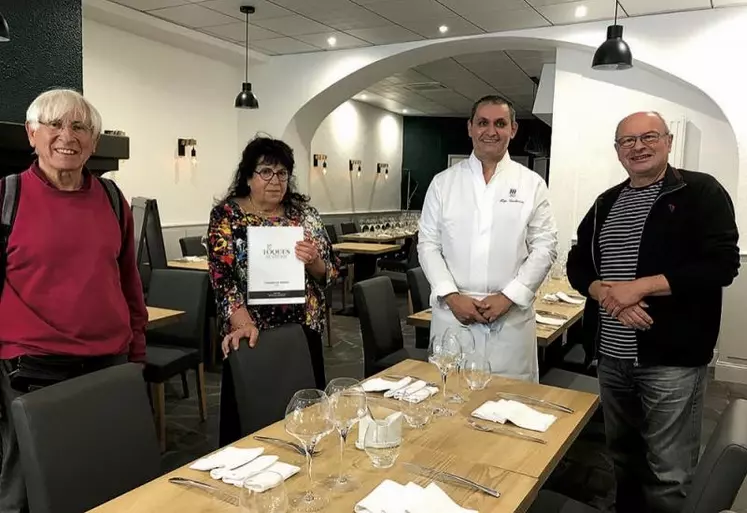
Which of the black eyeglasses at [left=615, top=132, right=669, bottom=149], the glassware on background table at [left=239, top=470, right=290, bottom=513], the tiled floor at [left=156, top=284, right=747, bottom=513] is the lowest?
the tiled floor at [left=156, top=284, right=747, bottom=513]

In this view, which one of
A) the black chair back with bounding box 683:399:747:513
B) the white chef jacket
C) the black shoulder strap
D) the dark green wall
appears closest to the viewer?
the black chair back with bounding box 683:399:747:513

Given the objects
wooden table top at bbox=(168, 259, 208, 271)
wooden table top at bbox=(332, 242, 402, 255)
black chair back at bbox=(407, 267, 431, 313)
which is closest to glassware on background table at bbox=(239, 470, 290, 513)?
black chair back at bbox=(407, 267, 431, 313)

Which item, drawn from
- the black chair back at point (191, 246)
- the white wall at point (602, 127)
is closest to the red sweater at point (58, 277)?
the black chair back at point (191, 246)

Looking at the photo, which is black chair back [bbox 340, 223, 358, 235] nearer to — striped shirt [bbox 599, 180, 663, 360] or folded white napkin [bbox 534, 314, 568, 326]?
folded white napkin [bbox 534, 314, 568, 326]

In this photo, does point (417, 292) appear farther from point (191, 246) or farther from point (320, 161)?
point (320, 161)

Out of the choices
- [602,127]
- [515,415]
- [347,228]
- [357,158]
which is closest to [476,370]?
[515,415]

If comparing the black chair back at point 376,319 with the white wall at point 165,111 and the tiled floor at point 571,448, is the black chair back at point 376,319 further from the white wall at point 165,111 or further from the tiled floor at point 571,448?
the white wall at point 165,111

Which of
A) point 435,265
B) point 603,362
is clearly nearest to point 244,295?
point 435,265

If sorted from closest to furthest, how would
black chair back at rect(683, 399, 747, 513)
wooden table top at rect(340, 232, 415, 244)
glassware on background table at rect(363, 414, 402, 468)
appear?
black chair back at rect(683, 399, 747, 513), glassware on background table at rect(363, 414, 402, 468), wooden table top at rect(340, 232, 415, 244)

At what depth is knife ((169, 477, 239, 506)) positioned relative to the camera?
1378 mm

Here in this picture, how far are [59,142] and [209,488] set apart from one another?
4.27 ft

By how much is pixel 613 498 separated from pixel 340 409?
2210 mm

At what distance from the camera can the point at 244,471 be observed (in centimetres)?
149

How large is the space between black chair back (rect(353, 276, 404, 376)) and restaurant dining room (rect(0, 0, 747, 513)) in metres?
0.02
